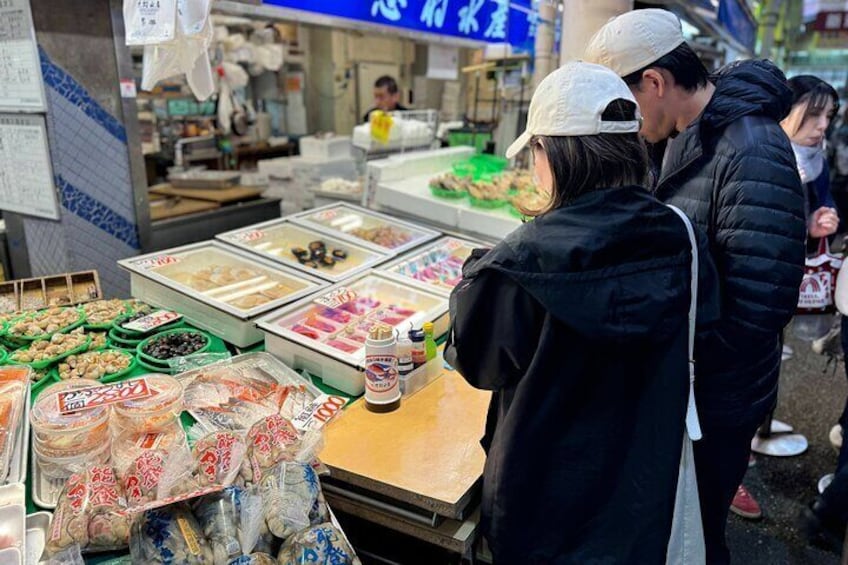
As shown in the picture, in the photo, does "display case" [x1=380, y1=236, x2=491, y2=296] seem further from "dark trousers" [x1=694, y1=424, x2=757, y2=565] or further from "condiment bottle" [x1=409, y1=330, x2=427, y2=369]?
"dark trousers" [x1=694, y1=424, x2=757, y2=565]

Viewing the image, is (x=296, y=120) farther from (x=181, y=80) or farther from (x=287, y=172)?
(x=287, y=172)

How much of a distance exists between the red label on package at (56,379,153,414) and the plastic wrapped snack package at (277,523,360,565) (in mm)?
739

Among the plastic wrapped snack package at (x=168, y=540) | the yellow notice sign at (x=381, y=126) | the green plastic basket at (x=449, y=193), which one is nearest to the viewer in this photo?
the plastic wrapped snack package at (x=168, y=540)

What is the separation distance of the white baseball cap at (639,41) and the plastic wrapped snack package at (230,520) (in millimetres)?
1622

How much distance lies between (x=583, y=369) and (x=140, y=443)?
49.1 inches

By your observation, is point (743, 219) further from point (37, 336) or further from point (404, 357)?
point (37, 336)

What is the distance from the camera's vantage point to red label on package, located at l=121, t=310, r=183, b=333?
7.98 feet

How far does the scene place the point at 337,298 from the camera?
8.93 feet

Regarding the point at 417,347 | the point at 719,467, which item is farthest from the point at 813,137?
the point at 417,347

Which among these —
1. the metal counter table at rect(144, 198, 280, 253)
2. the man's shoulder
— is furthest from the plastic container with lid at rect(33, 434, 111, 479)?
the man's shoulder

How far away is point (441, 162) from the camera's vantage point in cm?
456

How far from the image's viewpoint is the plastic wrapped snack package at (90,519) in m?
1.34

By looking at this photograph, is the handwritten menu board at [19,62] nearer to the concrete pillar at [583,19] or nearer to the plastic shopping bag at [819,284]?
the concrete pillar at [583,19]

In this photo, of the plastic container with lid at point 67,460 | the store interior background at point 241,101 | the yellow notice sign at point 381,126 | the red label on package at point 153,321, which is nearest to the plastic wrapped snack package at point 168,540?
the plastic container with lid at point 67,460
